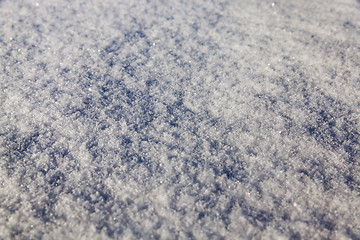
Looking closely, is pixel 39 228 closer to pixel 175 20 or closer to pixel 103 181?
pixel 103 181

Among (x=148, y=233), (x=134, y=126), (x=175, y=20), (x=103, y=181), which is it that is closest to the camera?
(x=148, y=233)

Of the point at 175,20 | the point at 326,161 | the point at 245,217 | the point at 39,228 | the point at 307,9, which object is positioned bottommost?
the point at 39,228

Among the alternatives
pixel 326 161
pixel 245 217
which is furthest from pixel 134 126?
pixel 326 161

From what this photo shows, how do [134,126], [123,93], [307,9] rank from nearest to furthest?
[134,126] → [123,93] → [307,9]

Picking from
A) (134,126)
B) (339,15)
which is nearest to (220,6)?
(339,15)

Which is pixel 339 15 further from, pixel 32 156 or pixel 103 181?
pixel 32 156

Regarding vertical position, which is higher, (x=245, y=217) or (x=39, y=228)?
(x=245, y=217)

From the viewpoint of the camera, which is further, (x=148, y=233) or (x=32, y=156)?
(x=32, y=156)
